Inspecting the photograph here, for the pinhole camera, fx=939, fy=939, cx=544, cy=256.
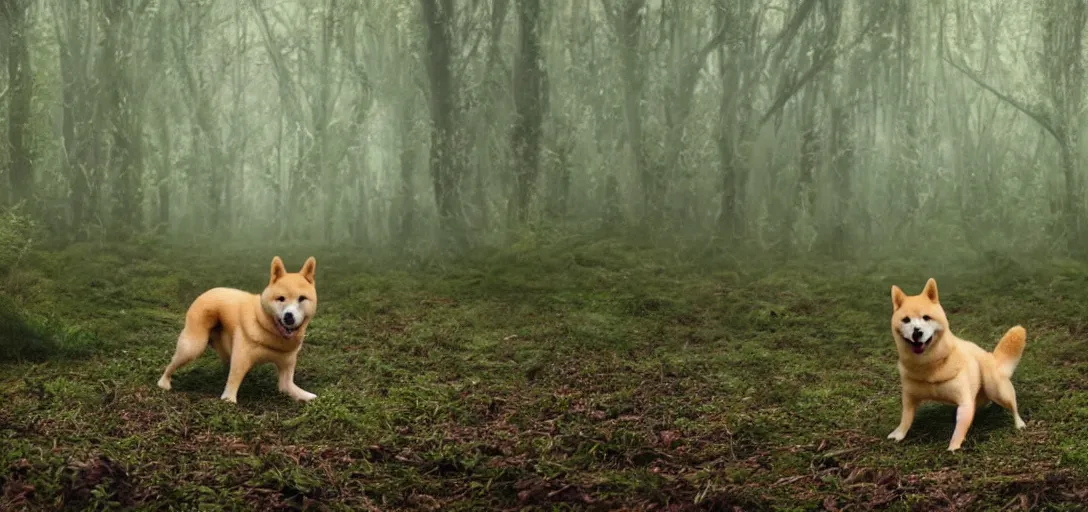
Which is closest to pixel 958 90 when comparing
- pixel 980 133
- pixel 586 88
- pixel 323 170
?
pixel 980 133

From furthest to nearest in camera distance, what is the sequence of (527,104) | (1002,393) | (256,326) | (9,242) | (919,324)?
(527,104) < (9,242) < (256,326) < (1002,393) < (919,324)

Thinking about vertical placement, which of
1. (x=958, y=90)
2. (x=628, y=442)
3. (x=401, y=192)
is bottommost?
(x=628, y=442)

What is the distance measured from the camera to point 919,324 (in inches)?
223

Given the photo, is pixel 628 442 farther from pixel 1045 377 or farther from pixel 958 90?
pixel 958 90

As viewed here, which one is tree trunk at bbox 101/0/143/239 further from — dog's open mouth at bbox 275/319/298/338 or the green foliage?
dog's open mouth at bbox 275/319/298/338

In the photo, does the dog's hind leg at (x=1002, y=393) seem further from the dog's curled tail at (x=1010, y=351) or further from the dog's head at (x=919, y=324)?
the dog's head at (x=919, y=324)

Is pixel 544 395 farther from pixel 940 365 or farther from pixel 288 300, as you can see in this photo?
pixel 940 365

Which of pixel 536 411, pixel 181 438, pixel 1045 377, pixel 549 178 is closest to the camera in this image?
pixel 181 438

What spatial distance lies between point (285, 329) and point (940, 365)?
4.41 meters

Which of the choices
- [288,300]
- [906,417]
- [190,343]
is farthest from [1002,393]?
[190,343]

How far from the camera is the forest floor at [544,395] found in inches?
200

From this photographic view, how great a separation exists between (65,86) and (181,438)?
11.8m

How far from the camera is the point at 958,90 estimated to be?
16.5 metres

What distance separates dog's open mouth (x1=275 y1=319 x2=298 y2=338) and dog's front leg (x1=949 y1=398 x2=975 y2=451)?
444cm
